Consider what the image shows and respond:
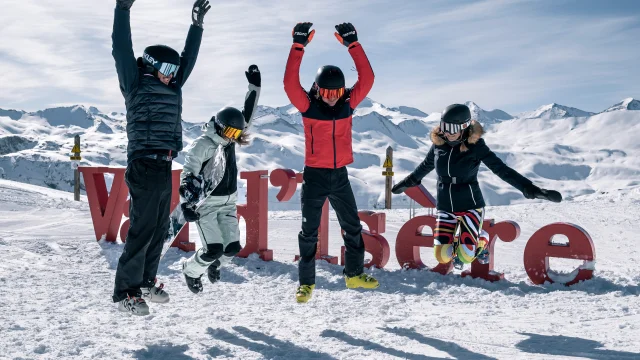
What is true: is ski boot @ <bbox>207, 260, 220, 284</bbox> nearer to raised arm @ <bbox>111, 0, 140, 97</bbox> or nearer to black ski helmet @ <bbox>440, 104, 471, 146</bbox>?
raised arm @ <bbox>111, 0, 140, 97</bbox>

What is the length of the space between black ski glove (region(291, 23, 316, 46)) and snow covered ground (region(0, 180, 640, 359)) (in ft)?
8.17

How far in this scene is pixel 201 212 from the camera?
5.46 meters

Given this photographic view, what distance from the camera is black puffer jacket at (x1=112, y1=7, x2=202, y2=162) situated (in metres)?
4.27

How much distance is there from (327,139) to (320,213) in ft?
2.34

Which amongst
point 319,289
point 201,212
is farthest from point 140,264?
point 319,289

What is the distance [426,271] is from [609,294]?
2053 mm

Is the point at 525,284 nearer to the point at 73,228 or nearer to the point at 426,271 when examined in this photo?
the point at 426,271

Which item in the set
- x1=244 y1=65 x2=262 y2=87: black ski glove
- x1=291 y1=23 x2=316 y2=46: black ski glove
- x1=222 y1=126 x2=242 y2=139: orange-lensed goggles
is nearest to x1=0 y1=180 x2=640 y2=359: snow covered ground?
x1=222 y1=126 x2=242 y2=139: orange-lensed goggles

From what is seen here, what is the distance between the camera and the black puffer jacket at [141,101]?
14.0ft

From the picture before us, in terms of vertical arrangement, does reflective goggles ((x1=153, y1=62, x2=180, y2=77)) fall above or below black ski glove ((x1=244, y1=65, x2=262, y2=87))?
below

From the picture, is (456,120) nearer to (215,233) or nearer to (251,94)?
(251,94)

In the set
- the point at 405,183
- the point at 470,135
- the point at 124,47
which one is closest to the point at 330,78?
the point at 470,135

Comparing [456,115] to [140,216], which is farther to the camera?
[456,115]

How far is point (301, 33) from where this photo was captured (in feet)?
16.0
